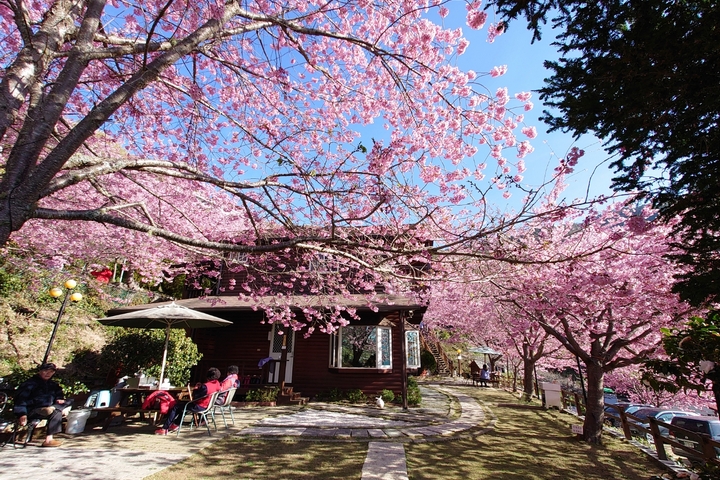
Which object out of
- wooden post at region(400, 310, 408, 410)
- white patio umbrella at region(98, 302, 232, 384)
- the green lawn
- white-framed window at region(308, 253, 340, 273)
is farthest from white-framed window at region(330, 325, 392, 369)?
white-framed window at region(308, 253, 340, 273)

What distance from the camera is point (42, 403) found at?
5863 mm

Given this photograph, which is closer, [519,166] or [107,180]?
[519,166]

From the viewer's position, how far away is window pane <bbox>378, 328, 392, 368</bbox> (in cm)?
1270

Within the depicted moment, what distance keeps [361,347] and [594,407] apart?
7270 mm

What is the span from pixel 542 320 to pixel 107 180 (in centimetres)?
1134

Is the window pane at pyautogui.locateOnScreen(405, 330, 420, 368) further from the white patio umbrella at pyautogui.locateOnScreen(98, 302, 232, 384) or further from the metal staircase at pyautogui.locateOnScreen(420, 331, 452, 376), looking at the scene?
the white patio umbrella at pyautogui.locateOnScreen(98, 302, 232, 384)

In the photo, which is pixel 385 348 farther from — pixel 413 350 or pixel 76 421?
pixel 413 350

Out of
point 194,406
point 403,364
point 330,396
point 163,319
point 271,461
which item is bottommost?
point 271,461

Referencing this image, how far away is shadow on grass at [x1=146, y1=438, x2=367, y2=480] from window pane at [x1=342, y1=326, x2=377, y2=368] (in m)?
6.30

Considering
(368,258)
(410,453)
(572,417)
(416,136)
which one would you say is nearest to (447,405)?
(572,417)

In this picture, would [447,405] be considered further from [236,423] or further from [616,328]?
[236,423]

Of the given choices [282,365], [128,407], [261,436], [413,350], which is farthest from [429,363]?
[128,407]

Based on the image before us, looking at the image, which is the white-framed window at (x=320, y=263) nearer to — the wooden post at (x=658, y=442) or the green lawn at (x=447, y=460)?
the green lawn at (x=447, y=460)

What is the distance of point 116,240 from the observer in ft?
32.9
